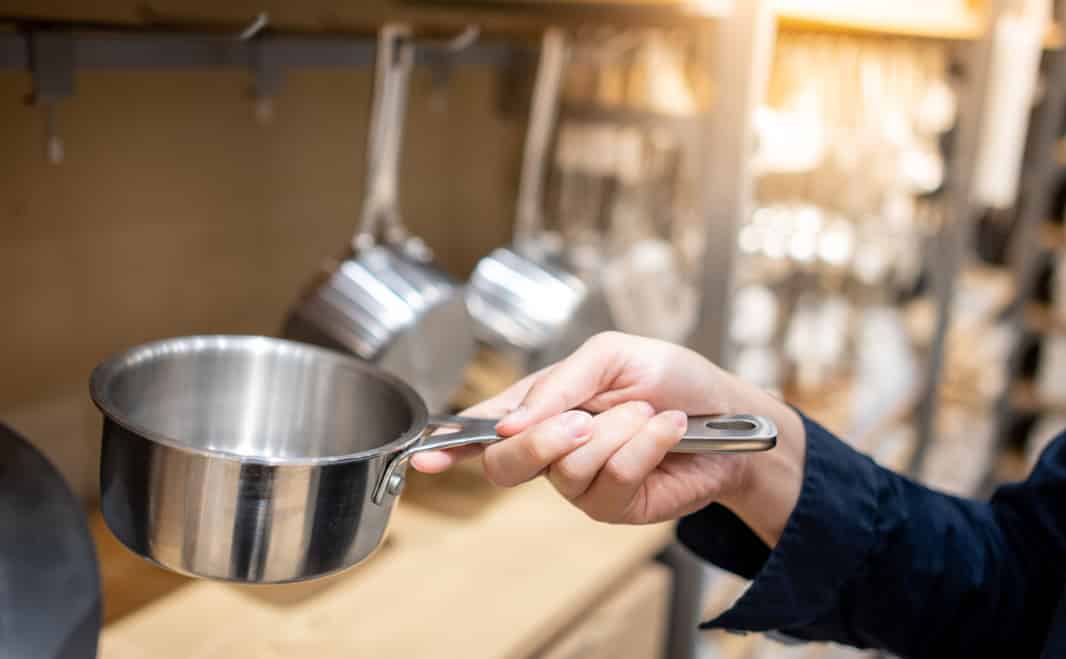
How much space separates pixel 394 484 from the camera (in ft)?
2.03

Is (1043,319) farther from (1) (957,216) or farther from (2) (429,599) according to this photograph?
(2) (429,599)

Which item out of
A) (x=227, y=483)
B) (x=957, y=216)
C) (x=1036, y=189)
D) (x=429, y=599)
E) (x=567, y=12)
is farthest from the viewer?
(x=1036, y=189)

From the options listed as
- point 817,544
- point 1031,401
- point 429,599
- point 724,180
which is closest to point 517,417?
point 817,544

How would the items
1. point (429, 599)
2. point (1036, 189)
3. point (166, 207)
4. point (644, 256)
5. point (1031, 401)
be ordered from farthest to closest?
point (1031, 401) < point (1036, 189) < point (644, 256) < point (166, 207) < point (429, 599)

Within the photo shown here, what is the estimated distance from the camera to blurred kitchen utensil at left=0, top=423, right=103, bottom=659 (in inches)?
27.7

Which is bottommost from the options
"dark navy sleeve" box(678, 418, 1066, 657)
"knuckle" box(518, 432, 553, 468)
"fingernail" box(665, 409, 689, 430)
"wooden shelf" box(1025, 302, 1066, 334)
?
"wooden shelf" box(1025, 302, 1066, 334)

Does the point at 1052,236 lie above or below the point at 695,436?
below

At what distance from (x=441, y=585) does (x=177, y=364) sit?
40 centimetres

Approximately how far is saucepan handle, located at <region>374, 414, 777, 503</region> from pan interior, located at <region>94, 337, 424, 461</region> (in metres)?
0.07

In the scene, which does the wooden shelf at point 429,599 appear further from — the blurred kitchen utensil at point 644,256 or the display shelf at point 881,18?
the display shelf at point 881,18

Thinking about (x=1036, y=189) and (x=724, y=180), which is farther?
(x=1036, y=189)

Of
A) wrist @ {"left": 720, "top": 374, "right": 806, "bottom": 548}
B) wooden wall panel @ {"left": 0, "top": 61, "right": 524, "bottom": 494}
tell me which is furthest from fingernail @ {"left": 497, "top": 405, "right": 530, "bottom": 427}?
wooden wall panel @ {"left": 0, "top": 61, "right": 524, "bottom": 494}

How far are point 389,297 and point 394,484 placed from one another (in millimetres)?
402

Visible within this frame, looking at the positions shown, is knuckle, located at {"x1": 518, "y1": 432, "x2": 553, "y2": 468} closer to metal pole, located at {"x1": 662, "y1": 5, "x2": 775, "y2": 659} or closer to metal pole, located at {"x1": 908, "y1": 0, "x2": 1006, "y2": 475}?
metal pole, located at {"x1": 662, "y1": 5, "x2": 775, "y2": 659}
